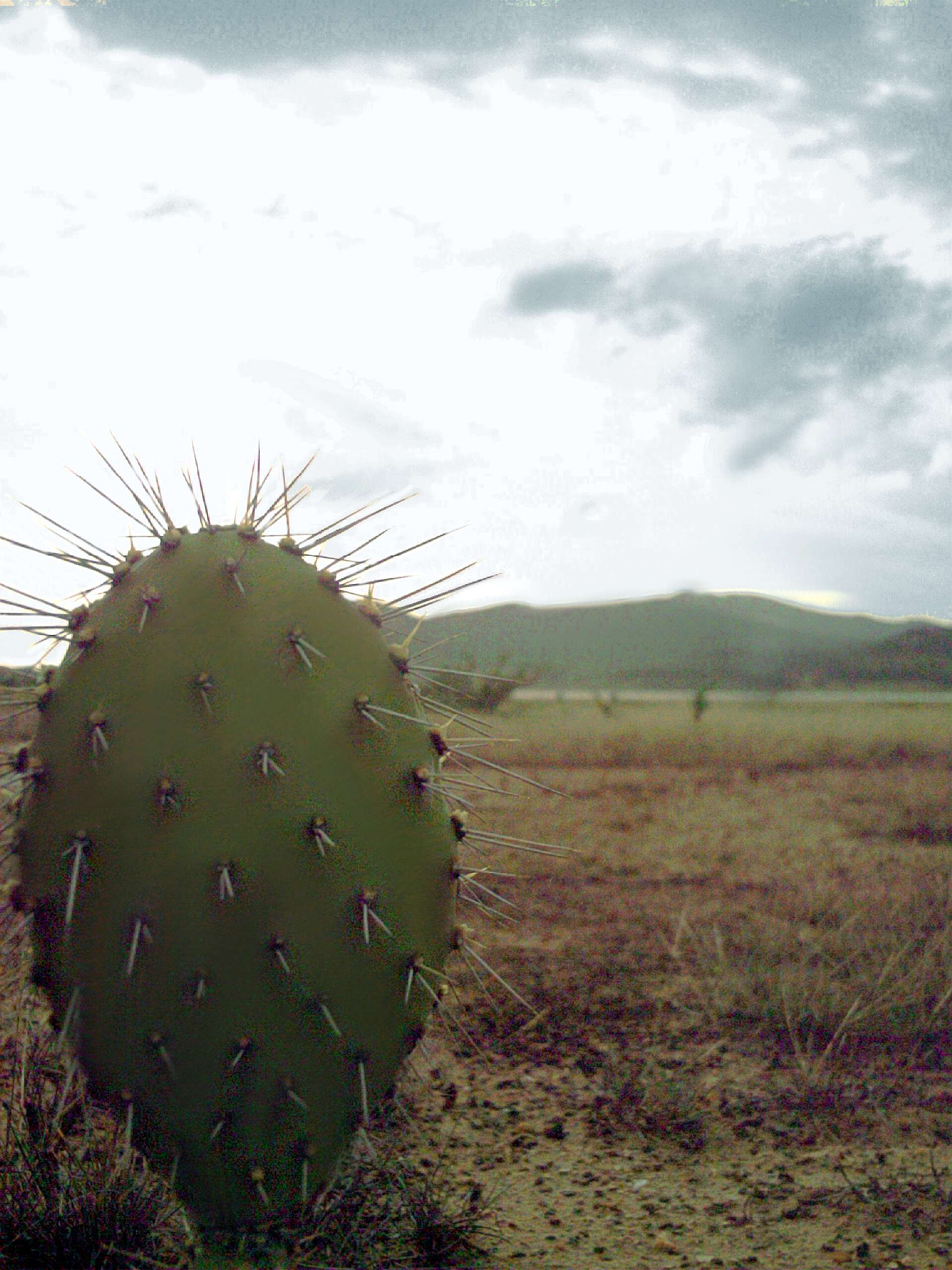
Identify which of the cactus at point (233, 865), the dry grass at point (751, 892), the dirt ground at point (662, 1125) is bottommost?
the dirt ground at point (662, 1125)

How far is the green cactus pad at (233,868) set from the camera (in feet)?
5.56

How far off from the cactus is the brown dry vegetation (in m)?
0.25

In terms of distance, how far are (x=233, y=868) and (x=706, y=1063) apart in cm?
179

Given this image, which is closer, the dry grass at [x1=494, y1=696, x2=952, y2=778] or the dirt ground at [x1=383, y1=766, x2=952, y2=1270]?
the dirt ground at [x1=383, y1=766, x2=952, y2=1270]

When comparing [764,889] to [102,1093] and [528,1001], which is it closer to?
[528,1001]

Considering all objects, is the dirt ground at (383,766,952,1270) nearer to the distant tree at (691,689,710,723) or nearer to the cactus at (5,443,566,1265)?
the cactus at (5,443,566,1265)

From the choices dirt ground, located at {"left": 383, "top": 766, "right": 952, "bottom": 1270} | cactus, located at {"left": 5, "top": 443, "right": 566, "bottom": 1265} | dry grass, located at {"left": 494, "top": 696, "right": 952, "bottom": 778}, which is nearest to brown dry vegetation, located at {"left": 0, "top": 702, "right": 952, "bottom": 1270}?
dirt ground, located at {"left": 383, "top": 766, "right": 952, "bottom": 1270}

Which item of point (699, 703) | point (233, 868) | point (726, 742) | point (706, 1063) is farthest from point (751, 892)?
point (699, 703)

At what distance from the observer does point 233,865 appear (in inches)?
65.9

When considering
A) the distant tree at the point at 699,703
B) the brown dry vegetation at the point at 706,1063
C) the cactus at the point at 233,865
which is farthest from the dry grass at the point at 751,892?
the distant tree at the point at 699,703

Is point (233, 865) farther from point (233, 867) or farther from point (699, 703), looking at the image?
point (699, 703)

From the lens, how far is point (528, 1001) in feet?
11.0

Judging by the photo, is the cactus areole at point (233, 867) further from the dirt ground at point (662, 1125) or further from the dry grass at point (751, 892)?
the dry grass at point (751, 892)

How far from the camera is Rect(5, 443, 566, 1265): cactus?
1694 millimetres
